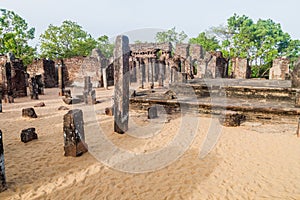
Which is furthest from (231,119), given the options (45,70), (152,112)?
(45,70)

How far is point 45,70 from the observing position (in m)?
19.2

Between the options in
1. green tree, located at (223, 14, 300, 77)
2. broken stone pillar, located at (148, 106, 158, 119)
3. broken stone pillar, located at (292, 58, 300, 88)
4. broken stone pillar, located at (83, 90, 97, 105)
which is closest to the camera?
broken stone pillar, located at (292, 58, 300, 88)

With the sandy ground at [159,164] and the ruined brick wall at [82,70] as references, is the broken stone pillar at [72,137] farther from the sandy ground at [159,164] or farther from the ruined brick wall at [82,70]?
the ruined brick wall at [82,70]

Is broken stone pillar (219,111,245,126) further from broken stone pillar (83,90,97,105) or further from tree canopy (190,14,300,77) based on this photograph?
tree canopy (190,14,300,77)

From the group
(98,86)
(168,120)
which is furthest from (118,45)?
(98,86)

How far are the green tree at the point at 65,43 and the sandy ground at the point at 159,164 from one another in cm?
2215

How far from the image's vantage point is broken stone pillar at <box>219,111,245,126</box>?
6.36 metres

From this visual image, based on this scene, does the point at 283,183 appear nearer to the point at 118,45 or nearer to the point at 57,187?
the point at 57,187

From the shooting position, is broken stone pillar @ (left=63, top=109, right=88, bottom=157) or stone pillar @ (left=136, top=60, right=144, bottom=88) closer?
broken stone pillar @ (left=63, top=109, right=88, bottom=157)

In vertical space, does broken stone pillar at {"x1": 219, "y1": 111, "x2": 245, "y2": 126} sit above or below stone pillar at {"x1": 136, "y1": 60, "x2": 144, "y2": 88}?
below

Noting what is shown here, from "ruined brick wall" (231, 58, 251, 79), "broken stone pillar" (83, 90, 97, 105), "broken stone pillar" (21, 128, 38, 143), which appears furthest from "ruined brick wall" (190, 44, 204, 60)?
"broken stone pillar" (21, 128, 38, 143)

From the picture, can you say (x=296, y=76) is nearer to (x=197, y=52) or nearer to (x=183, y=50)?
(x=183, y=50)

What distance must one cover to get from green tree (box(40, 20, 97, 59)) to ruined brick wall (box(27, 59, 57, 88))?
21.7ft

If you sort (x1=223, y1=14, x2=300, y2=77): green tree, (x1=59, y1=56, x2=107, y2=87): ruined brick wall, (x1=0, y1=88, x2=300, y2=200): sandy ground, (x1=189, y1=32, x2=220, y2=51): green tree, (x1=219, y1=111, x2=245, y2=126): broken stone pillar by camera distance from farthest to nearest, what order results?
(x1=189, y1=32, x2=220, y2=51): green tree < (x1=223, y1=14, x2=300, y2=77): green tree < (x1=59, y1=56, x2=107, y2=87): ruined brick wall < (x1=219, y1=111, x2=245, y2=126): broken stone pillar < (x1=0, y1=88, x2=300, y2=200): sandy ground
